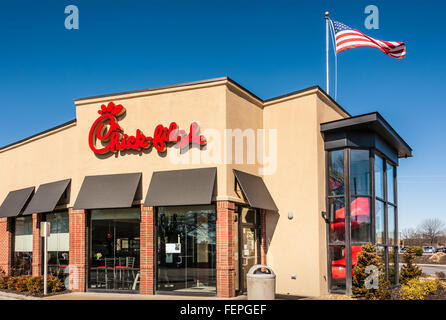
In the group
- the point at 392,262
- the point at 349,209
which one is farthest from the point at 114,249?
the point at 392,262

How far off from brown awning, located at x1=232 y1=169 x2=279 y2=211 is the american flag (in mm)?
6900

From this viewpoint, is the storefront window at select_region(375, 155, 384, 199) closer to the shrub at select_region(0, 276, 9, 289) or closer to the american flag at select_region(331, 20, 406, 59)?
the american flag at select_region(331, 20, 406, 59)

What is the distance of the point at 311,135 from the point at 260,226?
400 cm

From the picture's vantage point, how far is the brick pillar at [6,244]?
24422 mm

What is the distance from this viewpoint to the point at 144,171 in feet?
61.7

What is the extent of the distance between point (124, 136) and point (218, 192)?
4.47 meters

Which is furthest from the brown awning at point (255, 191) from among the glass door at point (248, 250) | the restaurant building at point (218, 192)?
the glass door at point (248, 250)

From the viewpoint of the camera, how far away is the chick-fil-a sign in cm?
1822

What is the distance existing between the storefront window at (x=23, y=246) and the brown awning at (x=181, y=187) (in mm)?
8650

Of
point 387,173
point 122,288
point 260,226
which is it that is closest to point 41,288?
point 122,288

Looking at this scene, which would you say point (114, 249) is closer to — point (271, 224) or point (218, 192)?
point (218, 192)

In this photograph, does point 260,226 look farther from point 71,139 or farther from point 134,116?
point 71,139

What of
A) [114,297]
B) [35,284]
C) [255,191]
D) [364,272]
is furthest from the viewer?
[35,284]

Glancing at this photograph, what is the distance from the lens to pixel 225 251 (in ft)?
55.8
